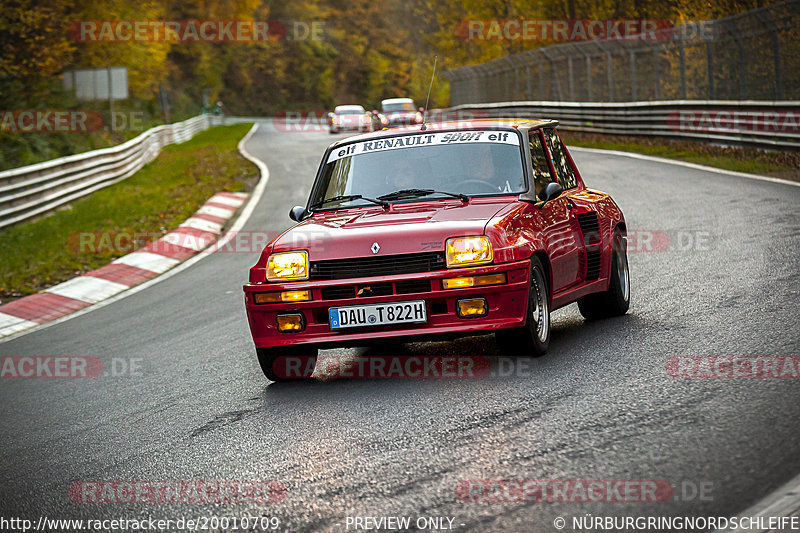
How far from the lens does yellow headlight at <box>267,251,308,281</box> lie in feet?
21.1

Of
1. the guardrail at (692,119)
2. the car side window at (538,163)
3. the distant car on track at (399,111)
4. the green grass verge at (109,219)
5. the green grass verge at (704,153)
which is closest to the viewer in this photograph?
the car side window at (538,163)

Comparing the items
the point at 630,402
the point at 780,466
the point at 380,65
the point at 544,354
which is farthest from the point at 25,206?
the point at 380,65

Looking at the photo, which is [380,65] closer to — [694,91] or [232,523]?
[694,91]

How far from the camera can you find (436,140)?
7.35 meters

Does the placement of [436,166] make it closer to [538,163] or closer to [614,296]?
[538,163]

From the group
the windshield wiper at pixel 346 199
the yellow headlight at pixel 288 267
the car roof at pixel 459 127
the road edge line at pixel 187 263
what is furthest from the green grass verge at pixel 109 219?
the yellow headlight at pixel 288 267

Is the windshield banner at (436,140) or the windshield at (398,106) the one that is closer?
the windshield banner at (436,140)

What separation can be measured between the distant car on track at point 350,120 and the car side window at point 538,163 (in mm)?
39454

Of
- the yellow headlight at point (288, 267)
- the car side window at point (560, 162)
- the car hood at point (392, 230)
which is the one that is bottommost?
the yellow headlight at point (288, 267)

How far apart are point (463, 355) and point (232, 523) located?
303 centimetres

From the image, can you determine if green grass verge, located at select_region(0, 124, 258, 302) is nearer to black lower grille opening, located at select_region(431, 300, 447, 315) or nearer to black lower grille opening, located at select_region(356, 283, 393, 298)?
black lower grille opening, located at select_region(356, 283, 393, 298)

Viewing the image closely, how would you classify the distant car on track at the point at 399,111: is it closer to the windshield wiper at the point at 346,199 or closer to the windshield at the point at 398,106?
the windshield at the point at 398,106

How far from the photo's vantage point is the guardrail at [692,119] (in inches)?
767

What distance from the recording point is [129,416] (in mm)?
6527
